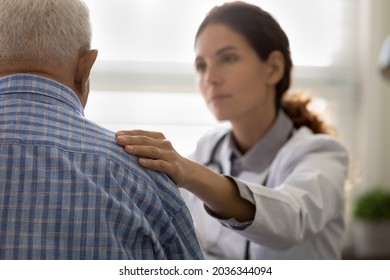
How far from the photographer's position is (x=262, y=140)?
69.0 inches

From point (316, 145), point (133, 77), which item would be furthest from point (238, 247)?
point (133, 77)

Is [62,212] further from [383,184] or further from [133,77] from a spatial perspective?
[383,184]

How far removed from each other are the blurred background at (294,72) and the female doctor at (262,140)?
0.80 m

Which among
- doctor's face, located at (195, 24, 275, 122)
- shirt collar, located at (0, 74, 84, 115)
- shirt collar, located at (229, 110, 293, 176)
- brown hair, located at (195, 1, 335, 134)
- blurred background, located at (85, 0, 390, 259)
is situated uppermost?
blurred background, located at (85, 0, 390, 259)

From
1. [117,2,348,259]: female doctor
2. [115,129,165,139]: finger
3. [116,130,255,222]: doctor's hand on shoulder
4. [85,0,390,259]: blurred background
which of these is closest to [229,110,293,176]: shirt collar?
[117,2,348,259]: female doctor

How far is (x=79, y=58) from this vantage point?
3.34ft

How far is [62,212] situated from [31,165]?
77mm

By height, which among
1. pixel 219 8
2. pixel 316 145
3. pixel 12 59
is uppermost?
pixel 219 8

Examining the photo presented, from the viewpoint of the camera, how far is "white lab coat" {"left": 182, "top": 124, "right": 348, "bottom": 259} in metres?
1.43

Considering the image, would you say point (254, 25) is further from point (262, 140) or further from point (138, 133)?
point (138, 133)

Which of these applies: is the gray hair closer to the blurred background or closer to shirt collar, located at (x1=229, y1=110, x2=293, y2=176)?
shirt collar, located at (x1=229, y1=110, x2=293, y2=176)

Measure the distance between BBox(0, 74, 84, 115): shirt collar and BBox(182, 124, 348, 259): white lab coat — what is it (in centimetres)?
55

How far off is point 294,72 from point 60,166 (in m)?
2.21

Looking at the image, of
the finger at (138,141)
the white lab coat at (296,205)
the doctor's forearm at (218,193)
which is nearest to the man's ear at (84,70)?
the finger at (138,141)
